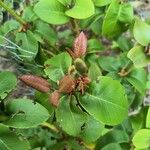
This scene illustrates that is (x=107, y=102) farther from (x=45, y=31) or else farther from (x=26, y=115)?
(x=45, y=31)

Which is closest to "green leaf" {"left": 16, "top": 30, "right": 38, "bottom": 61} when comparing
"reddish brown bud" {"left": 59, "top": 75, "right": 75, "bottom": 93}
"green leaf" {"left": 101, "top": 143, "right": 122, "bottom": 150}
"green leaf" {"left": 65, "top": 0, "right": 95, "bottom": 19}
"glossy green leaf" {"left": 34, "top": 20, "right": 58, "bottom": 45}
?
"glossy green leaf" {"left": 34, "top": 20, "right": 58, "bottom": 45}

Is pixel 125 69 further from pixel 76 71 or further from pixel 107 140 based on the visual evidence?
pixel 76 71

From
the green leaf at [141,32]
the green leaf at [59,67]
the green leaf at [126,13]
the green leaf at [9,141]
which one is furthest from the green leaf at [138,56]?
the green leaf at [9,141]

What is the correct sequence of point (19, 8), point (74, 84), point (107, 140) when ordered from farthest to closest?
point (19, 8) < point (107, 140) < point (74, 84)

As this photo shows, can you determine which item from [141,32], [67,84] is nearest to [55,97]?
Answer: [67,84]

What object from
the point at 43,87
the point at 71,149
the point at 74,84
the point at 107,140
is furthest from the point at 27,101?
the point at 107,140

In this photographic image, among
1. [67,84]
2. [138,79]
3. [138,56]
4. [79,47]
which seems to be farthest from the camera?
[138,79]
